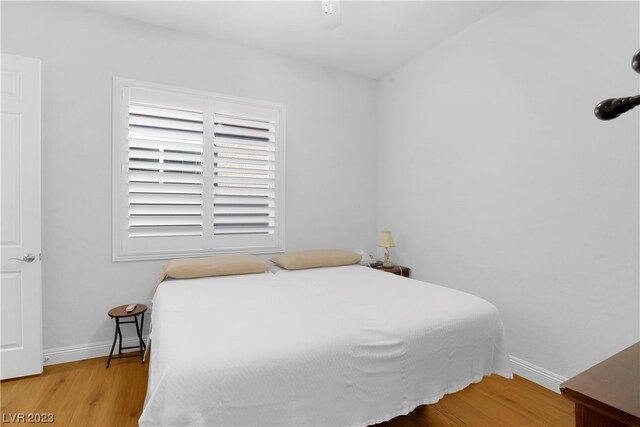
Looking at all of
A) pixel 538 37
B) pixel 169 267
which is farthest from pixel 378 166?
pixel 169 267

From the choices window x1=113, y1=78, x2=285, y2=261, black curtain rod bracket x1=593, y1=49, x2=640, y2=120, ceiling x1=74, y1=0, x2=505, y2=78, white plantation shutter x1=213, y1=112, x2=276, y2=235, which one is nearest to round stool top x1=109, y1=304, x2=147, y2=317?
window x1=113, y1=78, x2=285, y2=261

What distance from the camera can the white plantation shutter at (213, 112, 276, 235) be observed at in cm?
316

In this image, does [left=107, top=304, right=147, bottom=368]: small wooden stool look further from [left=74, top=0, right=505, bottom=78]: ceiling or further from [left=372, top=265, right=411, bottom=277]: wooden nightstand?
[left=74, top=0, right=505, bottom=78]: ceiling

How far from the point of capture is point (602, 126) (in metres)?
2.03

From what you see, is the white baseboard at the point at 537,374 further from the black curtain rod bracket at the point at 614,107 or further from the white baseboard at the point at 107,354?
the black curtain rod bracket at the point at 614,107

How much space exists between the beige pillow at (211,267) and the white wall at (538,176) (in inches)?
71.6

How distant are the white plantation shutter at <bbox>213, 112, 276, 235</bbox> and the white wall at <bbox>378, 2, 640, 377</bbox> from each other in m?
1.63

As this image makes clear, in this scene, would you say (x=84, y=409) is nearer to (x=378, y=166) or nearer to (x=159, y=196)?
(x=159, y=196)

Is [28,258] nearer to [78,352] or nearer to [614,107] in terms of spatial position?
[78,352]

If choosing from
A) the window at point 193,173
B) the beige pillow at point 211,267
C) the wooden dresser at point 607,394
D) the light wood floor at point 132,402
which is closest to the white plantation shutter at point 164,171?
the window at point 193,173

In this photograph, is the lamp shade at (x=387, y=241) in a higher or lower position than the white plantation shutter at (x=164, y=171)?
lower

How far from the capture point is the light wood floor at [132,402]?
1.90m

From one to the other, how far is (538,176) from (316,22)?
7.31 ft

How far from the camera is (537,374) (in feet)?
7.77
